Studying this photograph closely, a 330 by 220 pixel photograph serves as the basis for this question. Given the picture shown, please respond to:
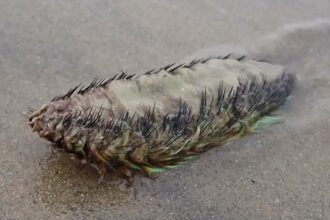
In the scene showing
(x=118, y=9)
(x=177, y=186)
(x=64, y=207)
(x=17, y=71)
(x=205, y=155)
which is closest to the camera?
(x=64, y=207)

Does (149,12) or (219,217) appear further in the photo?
(149,12)

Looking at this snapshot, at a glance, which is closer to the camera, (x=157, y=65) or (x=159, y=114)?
(x=159, y=114)

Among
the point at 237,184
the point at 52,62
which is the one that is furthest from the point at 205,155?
the point at 52,62

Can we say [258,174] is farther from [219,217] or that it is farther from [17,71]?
[17,71]
